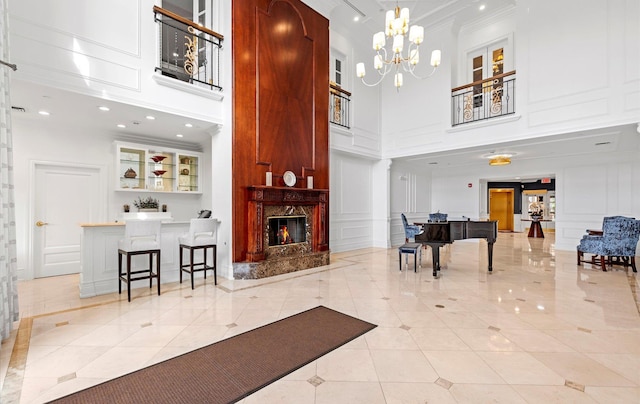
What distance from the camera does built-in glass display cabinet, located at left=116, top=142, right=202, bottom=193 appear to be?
5.90 m

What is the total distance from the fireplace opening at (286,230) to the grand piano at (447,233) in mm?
2289

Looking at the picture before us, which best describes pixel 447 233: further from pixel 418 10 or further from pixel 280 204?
pixel 418 10

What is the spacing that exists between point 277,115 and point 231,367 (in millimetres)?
4347

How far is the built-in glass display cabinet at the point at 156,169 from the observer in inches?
232

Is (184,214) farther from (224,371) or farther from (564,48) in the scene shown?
(564,48)

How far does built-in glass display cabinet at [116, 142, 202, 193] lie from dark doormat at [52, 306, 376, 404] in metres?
4.58

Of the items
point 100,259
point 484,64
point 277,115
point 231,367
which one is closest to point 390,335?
point 231,367

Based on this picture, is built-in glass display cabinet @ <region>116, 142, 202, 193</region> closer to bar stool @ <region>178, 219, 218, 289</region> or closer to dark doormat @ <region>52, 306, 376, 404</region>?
bar stool @ <region>178, 219, 218, 289</region>

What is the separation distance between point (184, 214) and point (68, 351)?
177 inches

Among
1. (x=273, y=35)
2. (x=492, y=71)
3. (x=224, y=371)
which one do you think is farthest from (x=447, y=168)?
(x=224, y=371)

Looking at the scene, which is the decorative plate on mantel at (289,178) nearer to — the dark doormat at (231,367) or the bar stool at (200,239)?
the bar stool at (200,239)

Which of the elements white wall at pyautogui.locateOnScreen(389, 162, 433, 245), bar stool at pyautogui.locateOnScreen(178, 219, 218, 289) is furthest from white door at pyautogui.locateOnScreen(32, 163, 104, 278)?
white wall at pyautogui.locateOnScreen(389, 162, 433, 245)

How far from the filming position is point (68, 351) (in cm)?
257

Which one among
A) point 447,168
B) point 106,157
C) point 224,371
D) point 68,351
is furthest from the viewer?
point 447,168
